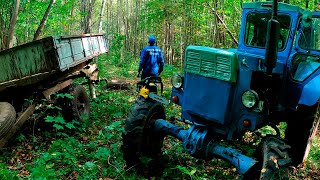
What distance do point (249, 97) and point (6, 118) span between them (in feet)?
14.4

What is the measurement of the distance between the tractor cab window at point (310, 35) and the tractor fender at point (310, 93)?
0.76m

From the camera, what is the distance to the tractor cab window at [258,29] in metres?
4.91

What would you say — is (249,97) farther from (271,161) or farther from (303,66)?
(303,66)

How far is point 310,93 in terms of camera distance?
14.6 feet

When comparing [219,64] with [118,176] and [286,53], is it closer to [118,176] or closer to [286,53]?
[286,53]

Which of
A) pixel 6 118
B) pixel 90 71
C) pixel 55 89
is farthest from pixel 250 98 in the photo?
pixel 90 71

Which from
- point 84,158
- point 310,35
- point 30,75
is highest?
point 310,35

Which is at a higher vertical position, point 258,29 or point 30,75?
point 258,29

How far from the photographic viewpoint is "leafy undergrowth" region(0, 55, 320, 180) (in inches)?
206

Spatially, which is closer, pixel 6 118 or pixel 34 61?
pixel 6 118

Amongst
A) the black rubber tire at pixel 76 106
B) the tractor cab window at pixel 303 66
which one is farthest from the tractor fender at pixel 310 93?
the black rubber tire at pixel 76 106

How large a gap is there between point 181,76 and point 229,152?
4.56ft

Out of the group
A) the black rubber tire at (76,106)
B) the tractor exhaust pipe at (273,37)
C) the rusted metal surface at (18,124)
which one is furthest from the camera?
the black rubber tire at (76,106)

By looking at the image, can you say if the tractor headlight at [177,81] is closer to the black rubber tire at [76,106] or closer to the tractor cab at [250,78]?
the tractor cab at [250,78]
